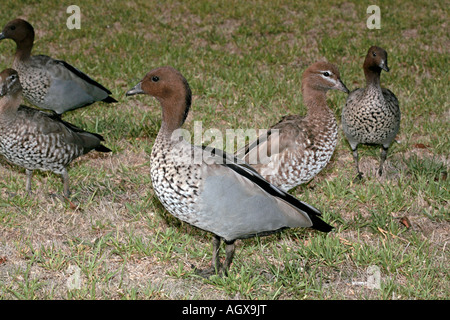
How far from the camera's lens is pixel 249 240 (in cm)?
400

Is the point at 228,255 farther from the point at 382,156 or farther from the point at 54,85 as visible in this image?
the point at 54,85

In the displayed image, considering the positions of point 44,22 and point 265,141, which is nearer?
point 265,141

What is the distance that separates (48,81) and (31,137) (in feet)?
5.05

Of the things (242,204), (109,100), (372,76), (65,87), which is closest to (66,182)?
(65,87)

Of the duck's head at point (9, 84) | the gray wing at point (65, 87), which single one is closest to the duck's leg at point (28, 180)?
the duck's head at point (9, 84)

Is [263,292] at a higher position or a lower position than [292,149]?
lower

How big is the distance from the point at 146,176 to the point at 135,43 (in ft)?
12.4

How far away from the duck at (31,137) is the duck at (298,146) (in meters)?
1.43

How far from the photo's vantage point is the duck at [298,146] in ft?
13.5

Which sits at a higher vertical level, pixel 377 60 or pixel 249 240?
pixel 377 60

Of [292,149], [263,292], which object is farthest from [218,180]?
[292,149]

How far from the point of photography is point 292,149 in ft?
13.5

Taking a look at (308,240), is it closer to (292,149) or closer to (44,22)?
(292,149)

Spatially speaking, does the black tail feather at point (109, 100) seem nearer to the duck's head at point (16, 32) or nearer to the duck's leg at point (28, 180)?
the duck's head at point (16, 32)
